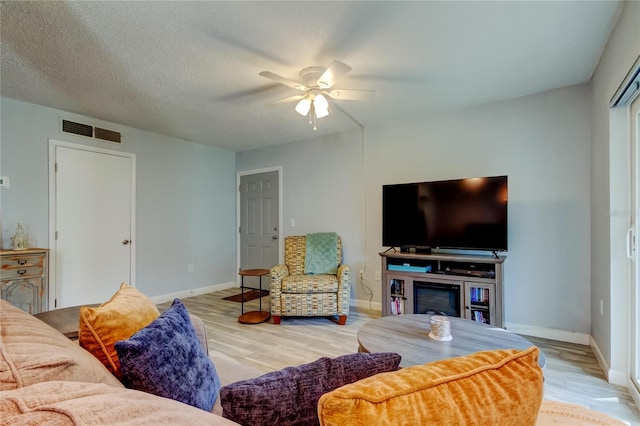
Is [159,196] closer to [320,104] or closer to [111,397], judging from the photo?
[320,104]

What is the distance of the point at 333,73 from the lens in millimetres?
2080

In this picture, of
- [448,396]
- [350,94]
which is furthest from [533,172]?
[448,396]

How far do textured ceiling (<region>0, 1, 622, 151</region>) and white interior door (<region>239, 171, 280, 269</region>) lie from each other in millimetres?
1748

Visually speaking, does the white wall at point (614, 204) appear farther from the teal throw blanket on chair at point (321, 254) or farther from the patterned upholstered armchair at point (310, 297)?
the teal throw blanket on chair at point (321, 254)

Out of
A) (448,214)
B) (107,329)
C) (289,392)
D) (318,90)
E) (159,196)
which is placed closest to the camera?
(289,392)

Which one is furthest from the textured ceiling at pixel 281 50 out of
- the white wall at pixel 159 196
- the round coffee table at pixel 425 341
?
the round coffee table at pixel 425 341

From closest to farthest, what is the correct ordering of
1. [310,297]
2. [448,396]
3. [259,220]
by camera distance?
1. [448,396]
2. [310,297]
3. [259,220]

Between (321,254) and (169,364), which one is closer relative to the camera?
(169,364)

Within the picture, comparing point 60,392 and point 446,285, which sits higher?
point 60,392

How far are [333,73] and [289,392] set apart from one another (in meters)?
1.99

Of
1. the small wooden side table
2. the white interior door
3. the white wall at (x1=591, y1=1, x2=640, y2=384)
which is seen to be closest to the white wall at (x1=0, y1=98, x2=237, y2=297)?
the white interior door

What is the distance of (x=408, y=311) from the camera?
3.06 meters

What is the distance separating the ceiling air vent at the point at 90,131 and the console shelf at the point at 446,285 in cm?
361

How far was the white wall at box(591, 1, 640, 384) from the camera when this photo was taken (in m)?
1.92
